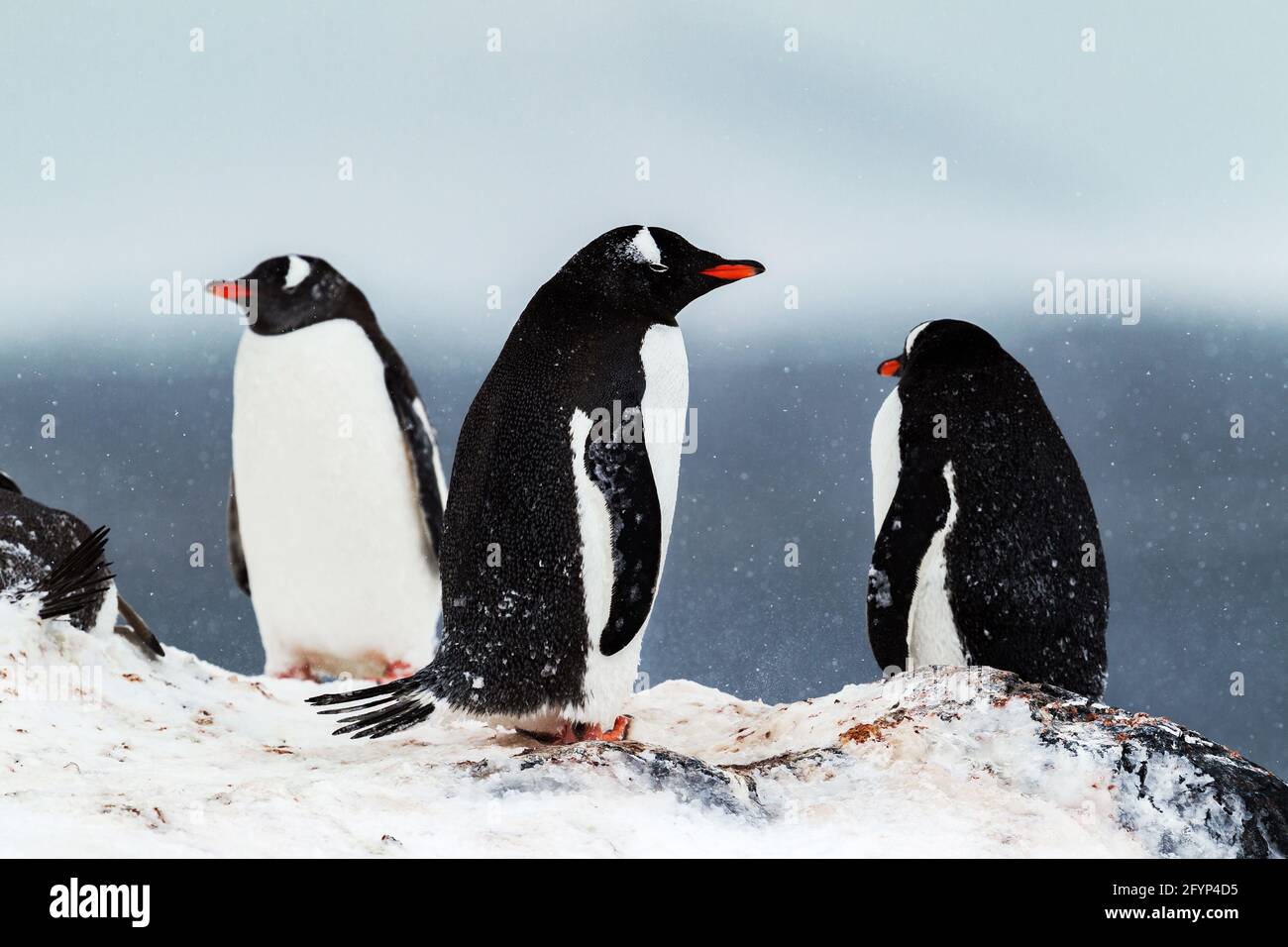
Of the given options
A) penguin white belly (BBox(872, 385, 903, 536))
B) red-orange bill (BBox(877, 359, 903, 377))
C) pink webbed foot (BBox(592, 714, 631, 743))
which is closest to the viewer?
pink webbed foot (BBox(592, 714, 631, 743))

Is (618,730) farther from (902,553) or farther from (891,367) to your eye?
(891,367)

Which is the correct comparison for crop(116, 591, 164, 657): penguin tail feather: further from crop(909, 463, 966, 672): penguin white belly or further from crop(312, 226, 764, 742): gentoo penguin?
crop(909, 463, 966, 672): penguin white belly

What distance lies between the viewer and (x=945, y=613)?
2.89 m

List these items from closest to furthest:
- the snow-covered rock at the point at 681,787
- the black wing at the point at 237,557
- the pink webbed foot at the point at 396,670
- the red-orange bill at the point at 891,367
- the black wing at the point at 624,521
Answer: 1. the snow-covered rock at the point at 681,787
2. the black wing at the point at 624,521
3. the red-orange bill at the point at 891,367
4. the pink webbed foot at the point at 396,670
5. the black wing at the point at 237,557

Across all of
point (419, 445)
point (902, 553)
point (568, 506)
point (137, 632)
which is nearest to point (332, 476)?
point (419, 445)

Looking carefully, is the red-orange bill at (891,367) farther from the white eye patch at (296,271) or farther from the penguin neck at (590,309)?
the white eye patch at (296,271)

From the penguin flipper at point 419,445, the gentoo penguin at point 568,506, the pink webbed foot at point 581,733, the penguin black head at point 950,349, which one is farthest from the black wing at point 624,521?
the penguin flipper at point 419,445

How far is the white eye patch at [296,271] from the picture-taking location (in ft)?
13.0

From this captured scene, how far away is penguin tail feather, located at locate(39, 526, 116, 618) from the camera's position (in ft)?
9.53

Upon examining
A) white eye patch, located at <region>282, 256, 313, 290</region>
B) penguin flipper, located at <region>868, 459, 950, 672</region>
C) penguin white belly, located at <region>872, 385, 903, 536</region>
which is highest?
white eye patch, located at <region>282, 256, 313, 290</region>

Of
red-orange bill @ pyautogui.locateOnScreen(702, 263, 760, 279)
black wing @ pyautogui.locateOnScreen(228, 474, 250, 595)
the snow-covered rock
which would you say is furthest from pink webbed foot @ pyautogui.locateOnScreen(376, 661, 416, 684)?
red-orange bill @ pyautogui.locateOnScreen(702, 263, 760, 279)

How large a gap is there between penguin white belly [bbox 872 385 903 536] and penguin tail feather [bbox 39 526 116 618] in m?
1.76

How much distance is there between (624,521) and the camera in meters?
2.41

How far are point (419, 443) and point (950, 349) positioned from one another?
173 cm
